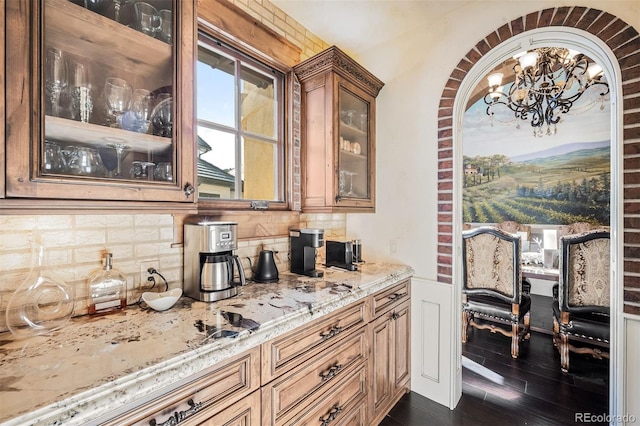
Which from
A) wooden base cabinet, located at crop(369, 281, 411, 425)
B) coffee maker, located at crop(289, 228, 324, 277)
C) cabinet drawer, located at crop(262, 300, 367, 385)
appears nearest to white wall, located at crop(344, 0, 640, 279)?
wooden base cabinet, located at crop(369, 281, 411, 425)

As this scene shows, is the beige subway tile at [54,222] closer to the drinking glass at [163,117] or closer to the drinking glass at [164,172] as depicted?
the drinking glass at [164,172]

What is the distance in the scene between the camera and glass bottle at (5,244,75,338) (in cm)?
94

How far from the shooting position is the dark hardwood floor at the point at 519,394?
1801 mm

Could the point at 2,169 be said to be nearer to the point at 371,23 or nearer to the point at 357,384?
the point at 357,384

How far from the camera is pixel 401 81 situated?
2.16 metres

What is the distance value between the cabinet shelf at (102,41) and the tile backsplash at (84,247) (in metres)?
0.63

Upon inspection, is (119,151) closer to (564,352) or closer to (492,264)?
(492,264)

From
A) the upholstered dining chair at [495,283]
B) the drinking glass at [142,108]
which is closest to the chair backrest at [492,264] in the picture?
the upholstered dining chair at [495,283]

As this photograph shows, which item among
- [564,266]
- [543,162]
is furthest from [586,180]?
[564,266]

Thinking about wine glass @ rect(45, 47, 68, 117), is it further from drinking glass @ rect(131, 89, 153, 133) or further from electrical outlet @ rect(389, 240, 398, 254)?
electrical outlet @ rect(389, 240, 398, 254)

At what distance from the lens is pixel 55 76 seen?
881mm

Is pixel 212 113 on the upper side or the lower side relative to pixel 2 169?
upper

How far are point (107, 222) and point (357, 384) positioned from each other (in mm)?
1520

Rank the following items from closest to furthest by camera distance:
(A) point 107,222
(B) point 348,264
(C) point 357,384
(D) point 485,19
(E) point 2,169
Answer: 1. (E) point 2,169
2. (A) point 107,222
3. (C) point 357,384
4. (D) point 485,19
5. (B) point 348,264
